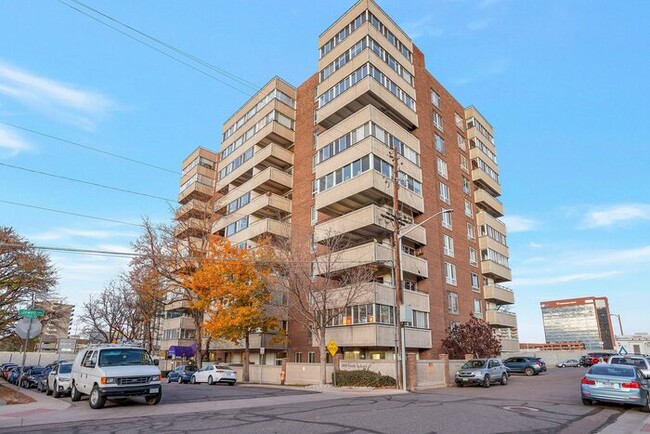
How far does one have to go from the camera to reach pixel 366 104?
35.5 m

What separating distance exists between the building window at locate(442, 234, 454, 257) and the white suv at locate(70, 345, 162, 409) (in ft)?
94.0

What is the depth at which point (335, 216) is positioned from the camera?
3594cm

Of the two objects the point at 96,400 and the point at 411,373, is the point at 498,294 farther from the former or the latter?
the point at 96,400

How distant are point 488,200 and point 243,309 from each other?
1230 inches

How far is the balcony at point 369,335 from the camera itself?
28.6 metres

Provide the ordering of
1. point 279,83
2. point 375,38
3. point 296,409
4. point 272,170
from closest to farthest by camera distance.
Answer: point 296,409
point 375,38
point 272,170
point 279,83

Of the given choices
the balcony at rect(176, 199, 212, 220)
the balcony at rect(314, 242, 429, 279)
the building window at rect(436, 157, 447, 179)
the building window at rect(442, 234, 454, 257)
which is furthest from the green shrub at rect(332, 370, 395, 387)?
the balcony at rect(176, 199, 212, 220)

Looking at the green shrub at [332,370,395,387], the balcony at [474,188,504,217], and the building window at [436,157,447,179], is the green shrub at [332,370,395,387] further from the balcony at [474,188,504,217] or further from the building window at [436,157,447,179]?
the balcony at [474,188,504,217]

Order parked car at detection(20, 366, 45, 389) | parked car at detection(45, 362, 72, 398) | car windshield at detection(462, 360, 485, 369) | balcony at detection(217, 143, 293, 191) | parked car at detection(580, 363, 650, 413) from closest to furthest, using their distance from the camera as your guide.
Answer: parked car at detection(580, 363, 650, 413) → parked car at detection(45, 362, 72, 398) → car windshield at detection(462, 360, 485, 369) → parked car at detection(20, 366, 45, 389) → balcony at detection(217, 143, 293, 191)

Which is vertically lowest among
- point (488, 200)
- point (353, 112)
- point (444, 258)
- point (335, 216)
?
point (444, 258)

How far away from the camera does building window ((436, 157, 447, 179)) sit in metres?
41.5

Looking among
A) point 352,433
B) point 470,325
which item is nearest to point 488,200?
point 470,325

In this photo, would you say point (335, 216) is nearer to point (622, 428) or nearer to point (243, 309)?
point (243, 309)

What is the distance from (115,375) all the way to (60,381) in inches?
325
